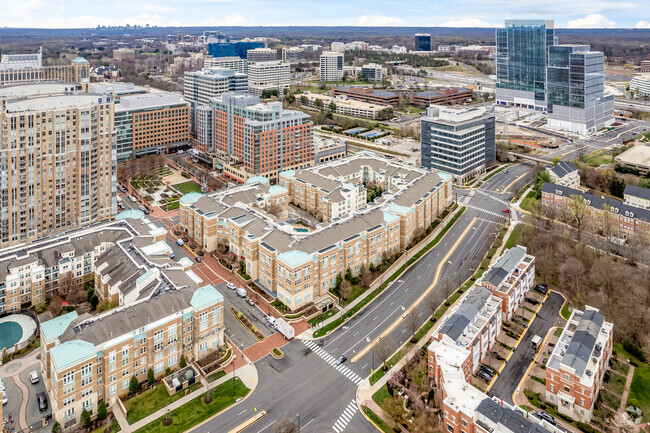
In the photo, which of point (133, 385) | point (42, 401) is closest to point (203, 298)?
point (133, 385)

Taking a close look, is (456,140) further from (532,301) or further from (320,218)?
(532,301)

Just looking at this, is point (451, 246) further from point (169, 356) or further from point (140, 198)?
point (140, 198)

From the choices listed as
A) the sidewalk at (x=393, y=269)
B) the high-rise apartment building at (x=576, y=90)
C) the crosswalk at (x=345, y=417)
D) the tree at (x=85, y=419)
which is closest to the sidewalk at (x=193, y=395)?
the tree at (x=85, y=419)

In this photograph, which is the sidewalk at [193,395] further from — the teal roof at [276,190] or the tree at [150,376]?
the teal roof at [276,190]

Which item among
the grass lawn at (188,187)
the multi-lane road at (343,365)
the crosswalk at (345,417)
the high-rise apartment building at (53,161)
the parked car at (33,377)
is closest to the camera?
the crosswalk at (345,417)

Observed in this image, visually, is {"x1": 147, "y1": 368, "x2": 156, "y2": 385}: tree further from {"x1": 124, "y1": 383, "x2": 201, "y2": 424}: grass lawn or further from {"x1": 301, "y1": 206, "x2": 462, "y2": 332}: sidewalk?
{"x1": 301, "y1": 206, "x2": 462, "y2": 332}: sidewalk

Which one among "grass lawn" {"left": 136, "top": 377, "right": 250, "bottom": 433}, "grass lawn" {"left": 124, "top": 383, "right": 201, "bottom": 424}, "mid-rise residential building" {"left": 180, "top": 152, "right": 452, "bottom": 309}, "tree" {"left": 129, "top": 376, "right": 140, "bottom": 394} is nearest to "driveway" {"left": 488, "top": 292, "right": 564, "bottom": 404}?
"mid-rise residential building" {"left": 180, "top": 152, "right": 452, "bottom": 309}

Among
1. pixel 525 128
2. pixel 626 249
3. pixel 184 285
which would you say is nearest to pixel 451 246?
pixel 626 249
